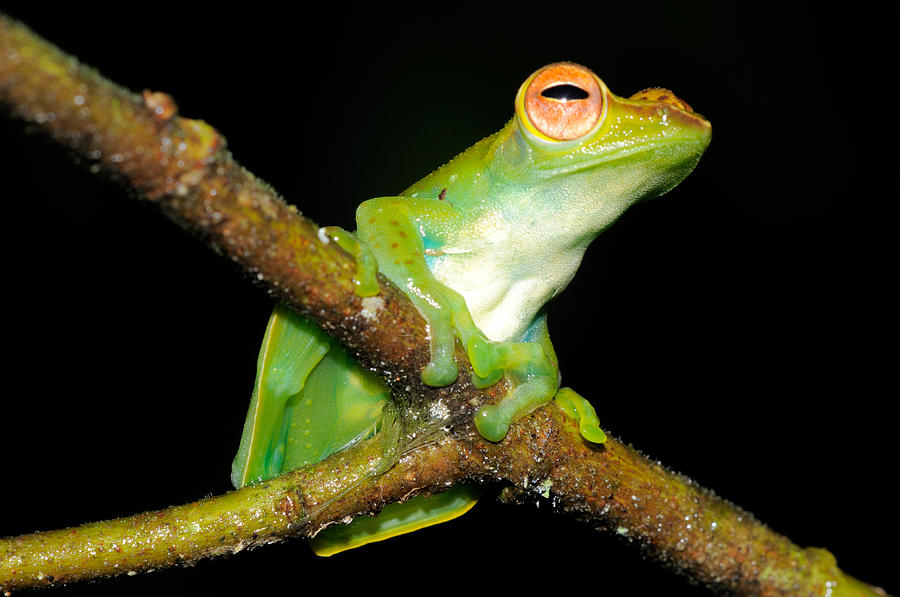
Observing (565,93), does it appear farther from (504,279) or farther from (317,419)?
(317,419)

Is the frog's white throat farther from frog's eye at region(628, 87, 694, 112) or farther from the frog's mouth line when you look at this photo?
frog's eye at region(628, 87, 694, 112)

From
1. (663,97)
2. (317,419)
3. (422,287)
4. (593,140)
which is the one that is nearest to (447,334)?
(422,287)

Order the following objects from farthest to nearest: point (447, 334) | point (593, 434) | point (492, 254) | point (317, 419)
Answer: point (317, 419) < point (492, 254) < point (593, 434) < point (447, 334)

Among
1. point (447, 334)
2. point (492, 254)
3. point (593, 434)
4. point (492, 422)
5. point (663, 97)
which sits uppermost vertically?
point (663, 97)

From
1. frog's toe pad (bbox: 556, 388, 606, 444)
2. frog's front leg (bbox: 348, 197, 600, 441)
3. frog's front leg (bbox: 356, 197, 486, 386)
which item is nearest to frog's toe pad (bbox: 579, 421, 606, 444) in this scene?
frog's toe pad (bbox: 556, 388, 606, 444)

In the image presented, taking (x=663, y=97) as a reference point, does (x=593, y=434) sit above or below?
below

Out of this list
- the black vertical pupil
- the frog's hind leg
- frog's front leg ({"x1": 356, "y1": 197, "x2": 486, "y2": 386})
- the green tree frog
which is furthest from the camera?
the frog's hind leg

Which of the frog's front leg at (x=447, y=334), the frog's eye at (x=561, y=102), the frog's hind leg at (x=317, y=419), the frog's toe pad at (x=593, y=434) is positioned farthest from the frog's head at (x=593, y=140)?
the frog's hind leg at (x=317, y=419)

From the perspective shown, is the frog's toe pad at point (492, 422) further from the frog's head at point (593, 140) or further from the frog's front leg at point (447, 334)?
the frog's head at point (593, 140)
